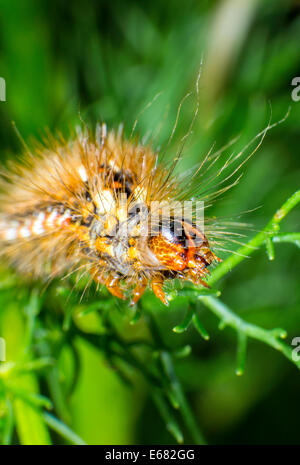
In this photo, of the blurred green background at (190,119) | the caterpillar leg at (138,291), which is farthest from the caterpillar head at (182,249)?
the blurred green background at (190,119)

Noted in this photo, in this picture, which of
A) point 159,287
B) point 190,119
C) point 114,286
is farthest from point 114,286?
point 190,119

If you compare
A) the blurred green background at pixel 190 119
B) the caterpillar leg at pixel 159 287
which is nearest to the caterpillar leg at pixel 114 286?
the caterpillar leg at pixel 159 287

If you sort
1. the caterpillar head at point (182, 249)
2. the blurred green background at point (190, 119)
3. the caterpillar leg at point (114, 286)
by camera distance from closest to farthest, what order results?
the caterpillar head at point (182, 249)
the caterpillar leg at point (114, 286)
the blurred green background at point (190, 119)

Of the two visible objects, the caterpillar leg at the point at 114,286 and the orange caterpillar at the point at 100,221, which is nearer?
the orange caterpillar at the point at 100,221

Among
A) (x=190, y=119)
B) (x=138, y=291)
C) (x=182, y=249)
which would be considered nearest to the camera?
(x=182, y=249)

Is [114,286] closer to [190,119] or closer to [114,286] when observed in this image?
[114,286]

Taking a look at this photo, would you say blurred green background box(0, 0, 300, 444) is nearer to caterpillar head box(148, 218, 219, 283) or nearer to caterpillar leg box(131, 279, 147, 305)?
caterpillar leg box(131, 279, 147, 305)

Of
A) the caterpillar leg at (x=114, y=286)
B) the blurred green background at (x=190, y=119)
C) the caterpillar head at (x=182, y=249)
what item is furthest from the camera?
the blurred green background at (x=190, y=119)

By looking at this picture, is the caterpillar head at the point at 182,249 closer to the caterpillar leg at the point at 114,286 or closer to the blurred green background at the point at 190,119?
the caterpillar leg at the point at 114,286

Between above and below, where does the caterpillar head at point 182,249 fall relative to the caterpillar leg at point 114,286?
above
